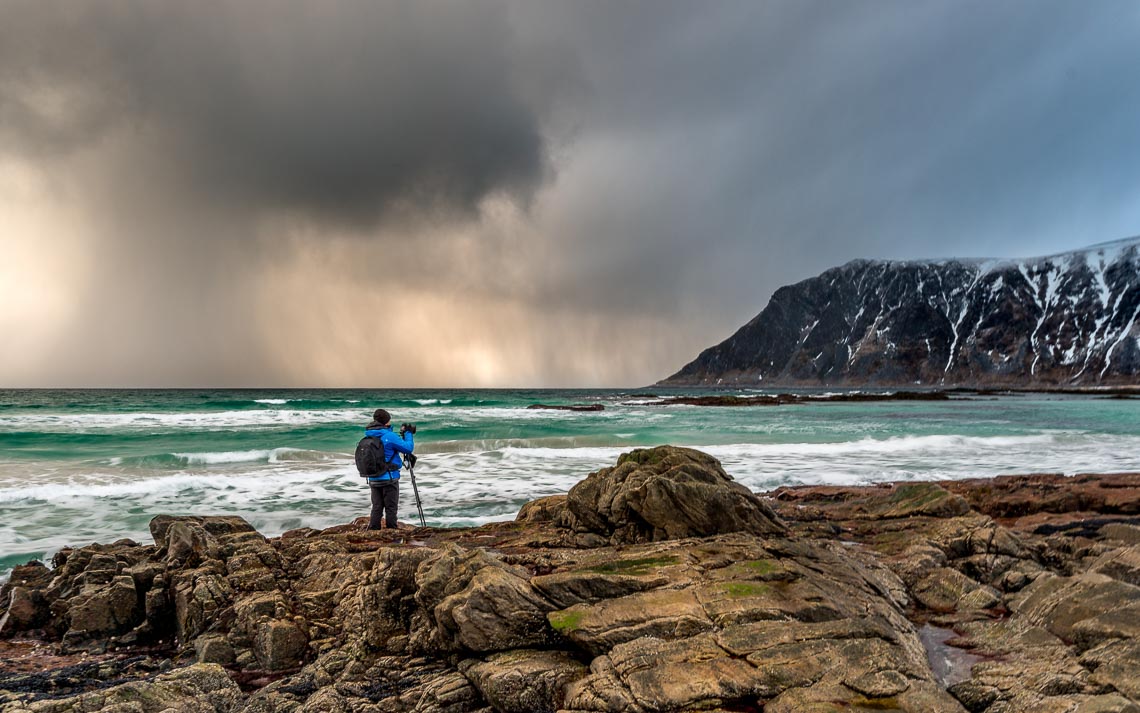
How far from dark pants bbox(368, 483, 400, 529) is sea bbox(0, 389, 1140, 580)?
2554 mm

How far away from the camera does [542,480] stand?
57.6 ft

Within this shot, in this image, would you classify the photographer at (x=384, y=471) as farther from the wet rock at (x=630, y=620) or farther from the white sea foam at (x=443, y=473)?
the wet rock at (x=630, y=620)

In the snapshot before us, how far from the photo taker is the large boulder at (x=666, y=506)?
703cm

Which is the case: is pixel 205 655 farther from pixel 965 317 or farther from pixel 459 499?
pixel 965 317

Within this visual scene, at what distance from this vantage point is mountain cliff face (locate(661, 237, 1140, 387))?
143 meters

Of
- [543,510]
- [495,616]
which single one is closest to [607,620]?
[495,616]

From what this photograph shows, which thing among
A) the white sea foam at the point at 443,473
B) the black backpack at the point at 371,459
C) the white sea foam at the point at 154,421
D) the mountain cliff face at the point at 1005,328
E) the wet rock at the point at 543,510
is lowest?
the white sea foam at the point at 443,473

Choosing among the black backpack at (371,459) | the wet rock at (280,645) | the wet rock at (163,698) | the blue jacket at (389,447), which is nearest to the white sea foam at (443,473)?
the blue jacket at (389,447)

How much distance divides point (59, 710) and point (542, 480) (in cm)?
1430

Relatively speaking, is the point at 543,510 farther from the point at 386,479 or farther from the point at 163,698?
the point at 163,698

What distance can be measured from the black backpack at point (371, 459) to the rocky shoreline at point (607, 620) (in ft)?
6.17

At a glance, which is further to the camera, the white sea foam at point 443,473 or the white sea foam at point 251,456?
the white sea foam at point 251,456

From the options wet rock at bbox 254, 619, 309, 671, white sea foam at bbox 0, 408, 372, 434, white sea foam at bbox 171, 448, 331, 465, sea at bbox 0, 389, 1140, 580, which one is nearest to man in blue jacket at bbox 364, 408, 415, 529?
sea at bbox 0, 389, 1140, 580

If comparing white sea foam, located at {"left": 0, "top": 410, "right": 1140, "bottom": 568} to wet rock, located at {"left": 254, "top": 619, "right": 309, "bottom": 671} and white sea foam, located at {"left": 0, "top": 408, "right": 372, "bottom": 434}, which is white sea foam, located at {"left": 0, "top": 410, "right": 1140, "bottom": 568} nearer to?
wet rock, located at {"left": 254, "top": 619, "right": 309, "bottom": 671}
